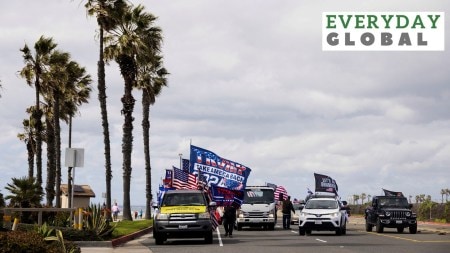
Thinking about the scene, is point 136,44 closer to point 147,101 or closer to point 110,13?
point 110,13

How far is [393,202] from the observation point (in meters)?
36.1

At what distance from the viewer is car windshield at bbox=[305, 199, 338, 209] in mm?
33125

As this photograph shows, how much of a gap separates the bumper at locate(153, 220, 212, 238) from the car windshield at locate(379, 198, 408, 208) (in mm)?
12218

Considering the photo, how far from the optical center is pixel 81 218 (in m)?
26.3

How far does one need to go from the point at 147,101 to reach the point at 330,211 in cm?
2554

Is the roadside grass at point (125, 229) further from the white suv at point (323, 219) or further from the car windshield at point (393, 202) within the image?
the car windshield at point (393, 202)

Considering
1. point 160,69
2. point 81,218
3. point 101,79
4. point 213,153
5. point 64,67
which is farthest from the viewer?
point 160,69

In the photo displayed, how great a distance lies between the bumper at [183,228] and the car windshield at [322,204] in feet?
26.0

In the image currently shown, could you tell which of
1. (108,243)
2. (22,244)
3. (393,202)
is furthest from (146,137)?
(22,244)

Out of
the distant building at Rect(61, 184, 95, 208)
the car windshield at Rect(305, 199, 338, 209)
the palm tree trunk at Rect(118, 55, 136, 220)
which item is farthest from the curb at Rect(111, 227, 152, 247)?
the distant building at Rect(61, 184, 95, 208)

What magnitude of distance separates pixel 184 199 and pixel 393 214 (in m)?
11.7

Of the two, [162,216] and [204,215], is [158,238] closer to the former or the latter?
[162,216]

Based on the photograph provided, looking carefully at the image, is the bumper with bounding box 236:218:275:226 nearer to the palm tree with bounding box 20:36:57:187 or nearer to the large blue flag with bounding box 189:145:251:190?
the large blue flag with bounding box 189:145:251:190

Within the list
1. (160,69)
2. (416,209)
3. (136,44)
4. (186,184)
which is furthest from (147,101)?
(416,209)
